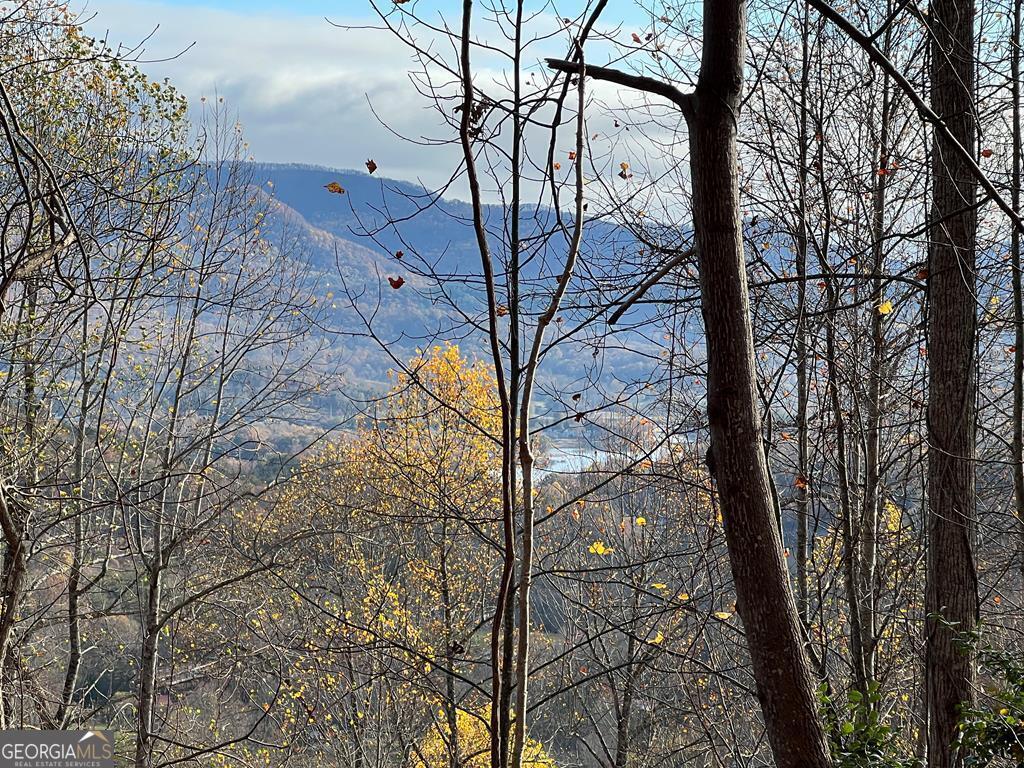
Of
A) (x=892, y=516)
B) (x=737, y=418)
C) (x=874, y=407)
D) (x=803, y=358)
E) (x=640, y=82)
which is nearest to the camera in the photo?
(x=737, y=418)

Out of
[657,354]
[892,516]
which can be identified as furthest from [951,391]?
[892,516]

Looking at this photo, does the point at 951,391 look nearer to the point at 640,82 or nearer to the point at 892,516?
the point at 640,82

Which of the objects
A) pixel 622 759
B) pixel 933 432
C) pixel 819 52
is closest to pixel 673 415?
pixel 933 432

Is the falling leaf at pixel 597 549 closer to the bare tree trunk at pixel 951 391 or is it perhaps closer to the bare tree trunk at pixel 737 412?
the bare tree trunk at pixel 951 391

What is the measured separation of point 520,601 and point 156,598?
20.1 feet

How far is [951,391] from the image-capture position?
4.00 meters

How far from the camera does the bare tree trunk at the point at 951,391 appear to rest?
3883mm

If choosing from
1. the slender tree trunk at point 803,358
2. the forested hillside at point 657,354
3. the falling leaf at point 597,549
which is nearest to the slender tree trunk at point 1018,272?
the forested hillside at point 657,354

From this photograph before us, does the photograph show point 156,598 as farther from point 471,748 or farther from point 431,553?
point 471,748

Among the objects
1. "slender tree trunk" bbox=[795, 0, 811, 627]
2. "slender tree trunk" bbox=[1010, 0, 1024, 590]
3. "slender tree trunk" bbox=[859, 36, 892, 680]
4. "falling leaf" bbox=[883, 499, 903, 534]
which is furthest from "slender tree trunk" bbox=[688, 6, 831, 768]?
"falling leaf" bbox=[883, 499, 903, 534]

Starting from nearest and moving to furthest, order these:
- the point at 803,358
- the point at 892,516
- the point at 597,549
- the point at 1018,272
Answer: the point at 1018,272
the point at 803,358
the point at 597,549
the point at 892,516

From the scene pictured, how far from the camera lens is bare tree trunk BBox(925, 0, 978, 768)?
3883 millimetres

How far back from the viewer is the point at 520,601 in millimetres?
2014

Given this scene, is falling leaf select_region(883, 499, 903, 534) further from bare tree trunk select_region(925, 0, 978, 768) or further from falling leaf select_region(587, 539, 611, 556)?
falling leaf select_region(587, 539, 611, 556)
